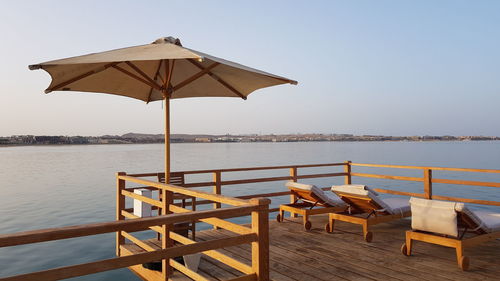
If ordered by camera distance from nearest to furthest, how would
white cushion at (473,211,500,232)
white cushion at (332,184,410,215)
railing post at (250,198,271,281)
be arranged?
railing post at (250,198,271,281)
white cushion at (473,211,500,232)
white cushion at (332,184,410,215)

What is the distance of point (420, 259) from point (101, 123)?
147 ft

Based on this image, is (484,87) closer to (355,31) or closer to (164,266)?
(355,31)

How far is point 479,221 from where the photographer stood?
4.29m

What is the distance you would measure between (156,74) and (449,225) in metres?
4.68

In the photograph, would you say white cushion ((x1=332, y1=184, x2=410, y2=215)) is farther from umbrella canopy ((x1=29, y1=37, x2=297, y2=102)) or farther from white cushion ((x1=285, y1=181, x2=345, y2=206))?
umbrella canopy ((x1=29, y1=37, x2=297, y2=102))

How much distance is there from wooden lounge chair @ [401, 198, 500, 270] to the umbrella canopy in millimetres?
2442

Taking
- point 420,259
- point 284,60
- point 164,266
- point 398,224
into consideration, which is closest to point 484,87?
point 284,60

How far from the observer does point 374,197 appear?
5.28m

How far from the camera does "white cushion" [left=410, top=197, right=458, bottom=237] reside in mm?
4070

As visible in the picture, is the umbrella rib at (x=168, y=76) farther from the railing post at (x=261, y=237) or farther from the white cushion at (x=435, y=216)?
the white cushion at (x=435, y=216)

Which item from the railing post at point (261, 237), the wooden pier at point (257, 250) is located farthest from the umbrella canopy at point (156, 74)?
the railing post at point (261, 237)

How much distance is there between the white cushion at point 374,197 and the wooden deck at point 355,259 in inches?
16.5

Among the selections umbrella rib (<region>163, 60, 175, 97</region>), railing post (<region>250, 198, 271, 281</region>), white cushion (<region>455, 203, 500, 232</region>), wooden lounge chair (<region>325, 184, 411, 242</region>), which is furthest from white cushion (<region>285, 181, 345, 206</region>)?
railing post (<region>250, 198, 271, 281</region>)

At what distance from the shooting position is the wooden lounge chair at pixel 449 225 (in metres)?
Answer: 4.05
